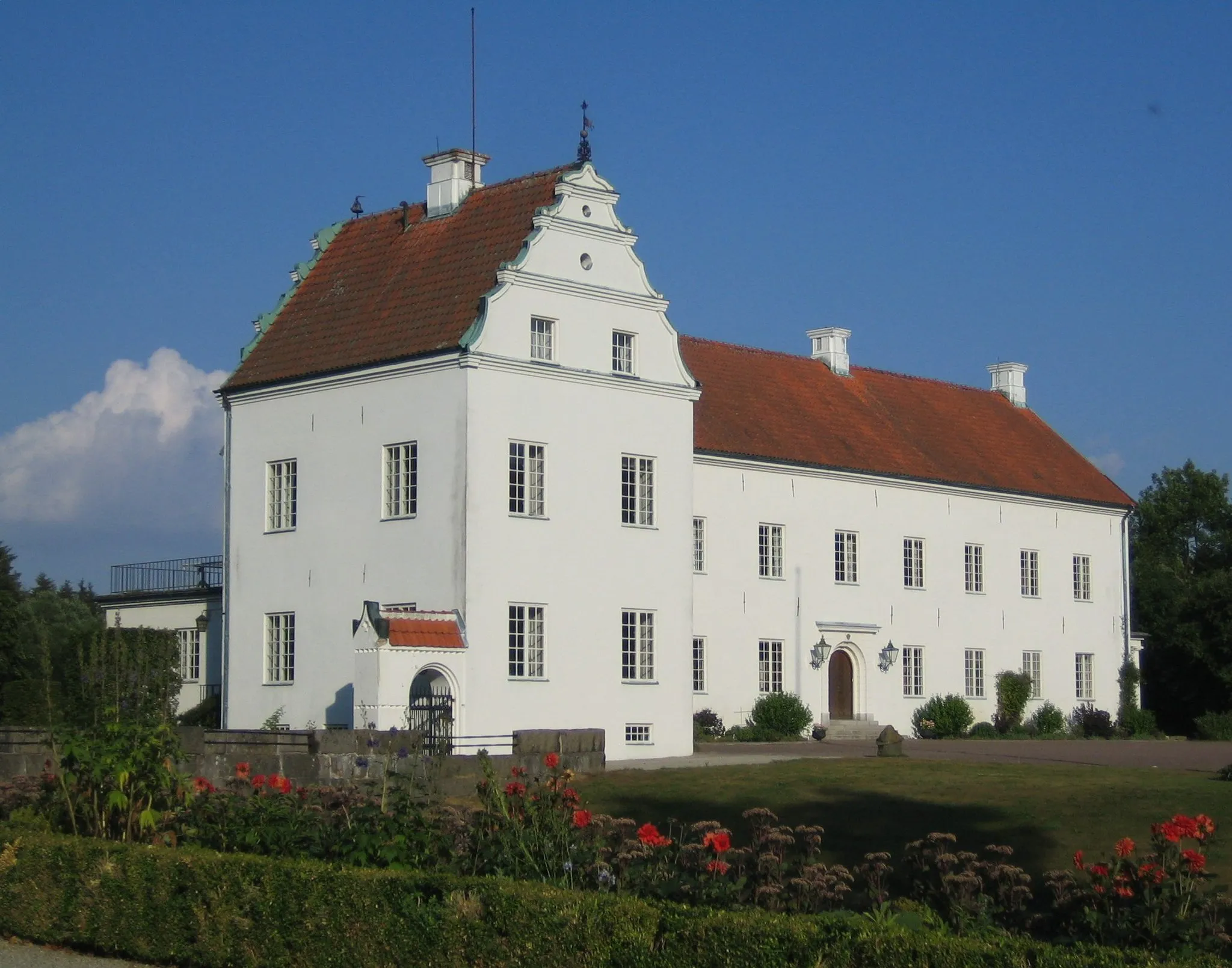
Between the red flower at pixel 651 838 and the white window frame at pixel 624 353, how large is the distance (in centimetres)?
2379

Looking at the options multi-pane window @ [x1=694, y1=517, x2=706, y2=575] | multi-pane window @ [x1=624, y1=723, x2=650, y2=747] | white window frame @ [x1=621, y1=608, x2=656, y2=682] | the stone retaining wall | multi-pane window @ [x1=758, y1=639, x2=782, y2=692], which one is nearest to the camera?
the stone retaining wall

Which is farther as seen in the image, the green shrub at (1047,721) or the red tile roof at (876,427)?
the green shrub at (1047,721)

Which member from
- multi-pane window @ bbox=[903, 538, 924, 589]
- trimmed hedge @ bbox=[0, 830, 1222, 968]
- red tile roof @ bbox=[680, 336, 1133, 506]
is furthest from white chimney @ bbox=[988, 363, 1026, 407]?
trimmed hedge @ bbox=[0, 830, 1222, 968]

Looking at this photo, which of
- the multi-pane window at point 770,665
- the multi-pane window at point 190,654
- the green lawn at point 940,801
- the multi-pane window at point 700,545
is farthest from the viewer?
the multi-pane window at point 190,654

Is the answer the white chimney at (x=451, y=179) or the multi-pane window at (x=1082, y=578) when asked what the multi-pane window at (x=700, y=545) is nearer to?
the white chimney at (x=451, y=179)

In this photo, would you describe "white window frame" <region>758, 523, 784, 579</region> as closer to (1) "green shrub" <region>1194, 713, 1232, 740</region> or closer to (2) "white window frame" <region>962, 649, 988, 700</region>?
(2) "white window frame" <region>962, 649, 988, 700</region>

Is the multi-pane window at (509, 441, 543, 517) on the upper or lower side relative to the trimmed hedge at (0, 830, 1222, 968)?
upper

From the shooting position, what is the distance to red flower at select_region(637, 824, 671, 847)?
1234 cm

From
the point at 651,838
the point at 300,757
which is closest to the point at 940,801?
the point at 300,757

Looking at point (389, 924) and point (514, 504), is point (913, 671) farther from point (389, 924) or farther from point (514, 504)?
point (389, 924)

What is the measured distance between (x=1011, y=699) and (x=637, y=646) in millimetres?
16644

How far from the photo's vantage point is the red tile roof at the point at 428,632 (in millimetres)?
31203

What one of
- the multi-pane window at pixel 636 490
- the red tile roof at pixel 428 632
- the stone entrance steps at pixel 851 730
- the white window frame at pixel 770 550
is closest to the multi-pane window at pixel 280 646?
the red tile roof at pixel 428 632

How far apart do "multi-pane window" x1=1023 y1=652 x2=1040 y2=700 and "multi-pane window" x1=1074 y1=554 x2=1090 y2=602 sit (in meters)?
2.76
